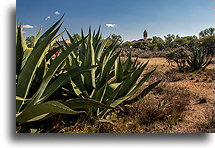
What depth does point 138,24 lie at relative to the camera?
1918mm

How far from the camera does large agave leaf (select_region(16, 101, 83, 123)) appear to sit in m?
1.02

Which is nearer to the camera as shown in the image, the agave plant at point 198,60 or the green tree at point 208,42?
the green tree at point 208,42

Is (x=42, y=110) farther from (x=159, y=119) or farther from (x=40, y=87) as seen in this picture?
(x=159, y=119)

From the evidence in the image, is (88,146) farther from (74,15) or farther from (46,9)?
(46,9)

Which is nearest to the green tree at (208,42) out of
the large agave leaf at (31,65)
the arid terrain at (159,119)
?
the arid terrain at (159,119)

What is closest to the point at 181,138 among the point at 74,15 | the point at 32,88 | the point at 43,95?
the point at 43,95

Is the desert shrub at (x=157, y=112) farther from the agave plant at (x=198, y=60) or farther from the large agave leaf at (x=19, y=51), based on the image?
the agave plant at (x=198, y=60)

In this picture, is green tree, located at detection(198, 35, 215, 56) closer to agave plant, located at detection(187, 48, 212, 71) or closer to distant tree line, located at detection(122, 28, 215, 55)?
distant tree line, located at detection(122, 28, 215, 55)

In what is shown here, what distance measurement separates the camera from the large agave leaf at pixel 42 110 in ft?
3.36

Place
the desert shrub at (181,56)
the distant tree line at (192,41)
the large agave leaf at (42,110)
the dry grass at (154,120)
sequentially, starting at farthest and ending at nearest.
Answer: the desert shrub at (181,56)
the distant tree line at (192,41)
the dry grass at (154,120)
the large agave leaf at (42,110)

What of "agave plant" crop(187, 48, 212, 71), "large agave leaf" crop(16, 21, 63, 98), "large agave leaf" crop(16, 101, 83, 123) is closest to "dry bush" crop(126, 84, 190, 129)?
"large agave leaf" crop(16, 101, 83, 123)

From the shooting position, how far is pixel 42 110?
3.62 feet

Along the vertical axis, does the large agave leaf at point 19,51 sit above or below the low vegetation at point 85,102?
above

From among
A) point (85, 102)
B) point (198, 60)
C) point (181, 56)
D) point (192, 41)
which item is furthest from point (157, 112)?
point (181, 56)
